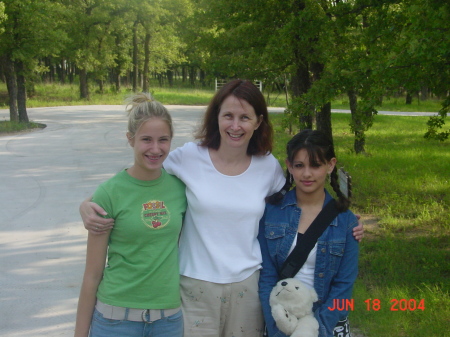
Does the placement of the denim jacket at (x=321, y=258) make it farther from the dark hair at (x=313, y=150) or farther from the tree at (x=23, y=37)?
the tree at (x=23, y=37)

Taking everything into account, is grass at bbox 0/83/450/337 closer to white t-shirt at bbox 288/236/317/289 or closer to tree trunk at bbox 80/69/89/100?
white t-shirt at bbox 288/236/317/289

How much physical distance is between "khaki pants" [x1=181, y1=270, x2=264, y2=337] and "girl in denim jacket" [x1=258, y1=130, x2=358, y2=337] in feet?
0.25

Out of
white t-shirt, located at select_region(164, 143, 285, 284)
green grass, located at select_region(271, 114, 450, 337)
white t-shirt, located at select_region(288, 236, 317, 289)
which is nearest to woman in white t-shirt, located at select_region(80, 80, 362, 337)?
white t-shirt, located at select_region(164, 143, 285, 284)

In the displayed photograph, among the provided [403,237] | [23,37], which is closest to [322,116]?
[403,237]

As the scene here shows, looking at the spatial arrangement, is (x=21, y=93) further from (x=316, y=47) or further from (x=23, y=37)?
(x=316, y=47)

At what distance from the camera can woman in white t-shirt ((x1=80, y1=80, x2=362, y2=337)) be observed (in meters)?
2.32

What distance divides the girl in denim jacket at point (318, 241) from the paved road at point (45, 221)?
79 centimetres

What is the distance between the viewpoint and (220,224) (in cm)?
233

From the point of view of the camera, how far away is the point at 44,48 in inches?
718

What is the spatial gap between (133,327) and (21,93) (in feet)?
62.2

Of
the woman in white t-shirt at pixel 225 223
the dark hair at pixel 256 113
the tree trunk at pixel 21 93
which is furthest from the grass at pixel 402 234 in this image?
the tree trunk at pixel 21 93

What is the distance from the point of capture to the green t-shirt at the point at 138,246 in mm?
2215

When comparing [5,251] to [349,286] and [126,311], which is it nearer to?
[126,311]

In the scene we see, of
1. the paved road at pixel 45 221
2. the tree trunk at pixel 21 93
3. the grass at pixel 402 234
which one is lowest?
the paved road at pixel 45 221
